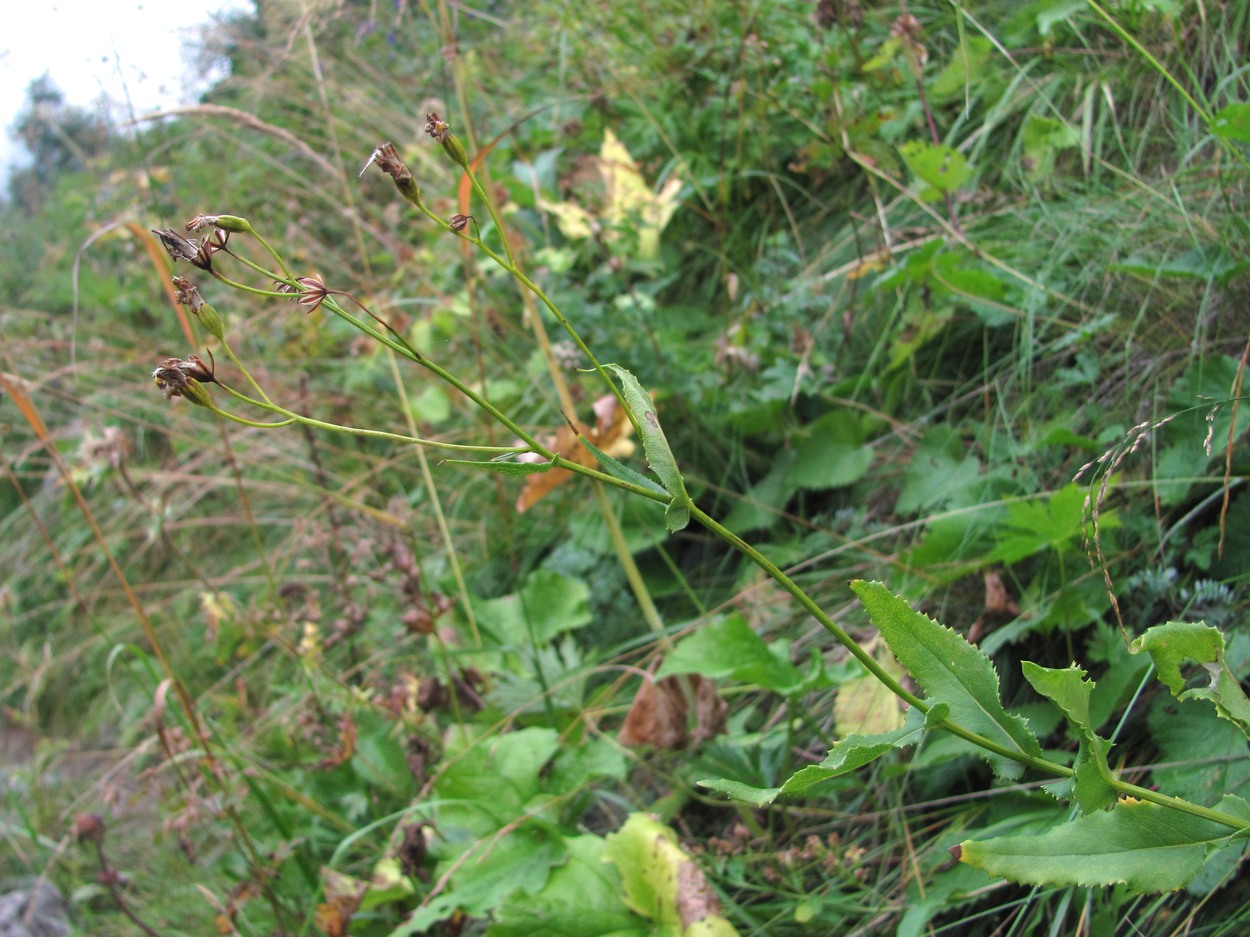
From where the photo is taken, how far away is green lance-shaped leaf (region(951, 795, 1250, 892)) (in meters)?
0.59

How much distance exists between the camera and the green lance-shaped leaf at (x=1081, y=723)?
23.9 inches

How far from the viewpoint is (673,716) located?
4.13 ft

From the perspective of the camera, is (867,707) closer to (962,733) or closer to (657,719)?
(657,719)

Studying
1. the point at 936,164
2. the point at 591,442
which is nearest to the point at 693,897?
the point at 591,442

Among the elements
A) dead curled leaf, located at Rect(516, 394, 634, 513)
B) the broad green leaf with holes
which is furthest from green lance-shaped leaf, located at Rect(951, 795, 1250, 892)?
the broad green leaf with holes

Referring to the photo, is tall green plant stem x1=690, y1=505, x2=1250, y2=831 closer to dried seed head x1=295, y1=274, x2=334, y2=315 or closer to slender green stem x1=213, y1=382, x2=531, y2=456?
slender green stem x1=213, y1=382, x2=531, y2=456

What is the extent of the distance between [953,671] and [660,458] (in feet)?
0.87

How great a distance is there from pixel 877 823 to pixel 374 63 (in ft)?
11.4

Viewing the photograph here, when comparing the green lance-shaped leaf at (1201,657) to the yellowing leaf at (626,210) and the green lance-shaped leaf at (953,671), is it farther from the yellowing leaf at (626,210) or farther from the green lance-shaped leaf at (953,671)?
the yellowing leaf at (626,210)

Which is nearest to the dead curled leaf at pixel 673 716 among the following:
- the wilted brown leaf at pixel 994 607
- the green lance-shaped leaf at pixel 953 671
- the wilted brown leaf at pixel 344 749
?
the wilted brown leaf at pixel 994 607

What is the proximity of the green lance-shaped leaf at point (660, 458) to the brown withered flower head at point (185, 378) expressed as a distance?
268 millimetres

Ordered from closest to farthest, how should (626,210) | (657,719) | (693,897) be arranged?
(693,897)
(657,719)
(626,210)

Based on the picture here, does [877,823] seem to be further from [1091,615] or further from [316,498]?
[316,498]

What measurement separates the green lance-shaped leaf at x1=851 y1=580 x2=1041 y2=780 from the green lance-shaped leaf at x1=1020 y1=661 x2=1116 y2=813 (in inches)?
1.1
